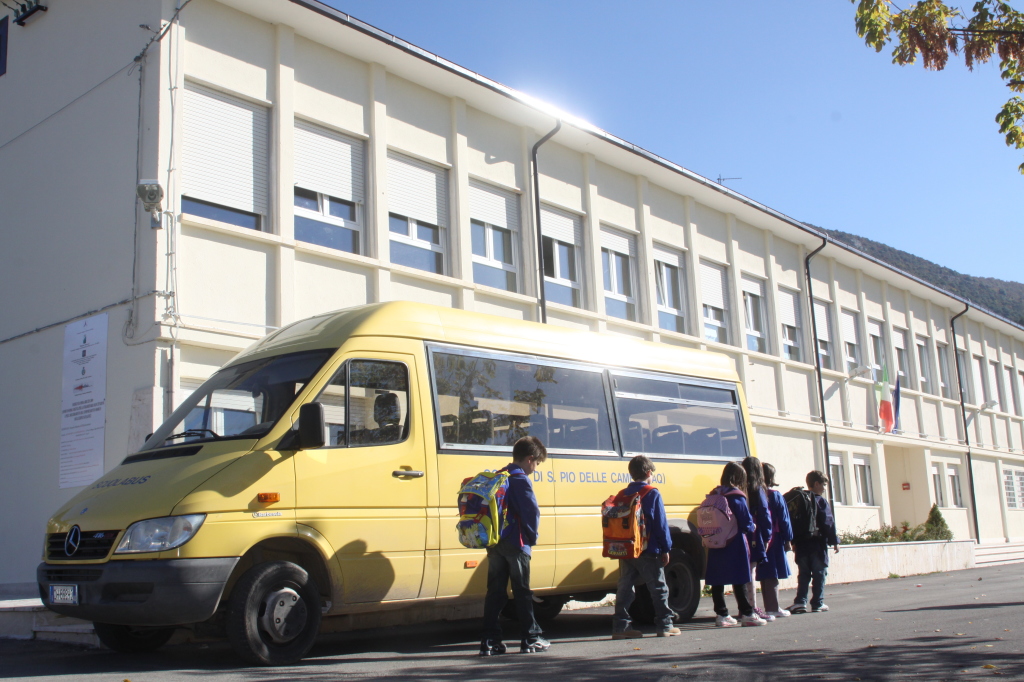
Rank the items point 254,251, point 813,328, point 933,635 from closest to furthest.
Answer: point 933,635, point 254,251, point 813,328

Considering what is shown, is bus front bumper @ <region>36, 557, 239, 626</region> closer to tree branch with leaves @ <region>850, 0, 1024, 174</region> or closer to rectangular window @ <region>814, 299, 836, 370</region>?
tree branch with leaves @ <region>850, 0, 1024, 174</region>

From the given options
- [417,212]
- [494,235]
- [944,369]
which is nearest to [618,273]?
[494,235]

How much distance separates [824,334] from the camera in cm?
2714

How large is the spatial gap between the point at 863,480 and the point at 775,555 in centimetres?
1755

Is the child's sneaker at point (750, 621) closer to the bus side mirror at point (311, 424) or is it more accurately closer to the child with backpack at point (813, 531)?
the child with backpack at point (813, 531)

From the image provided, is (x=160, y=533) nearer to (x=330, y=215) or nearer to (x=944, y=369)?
(x=330, y=215)

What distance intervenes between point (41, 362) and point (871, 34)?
1118cm

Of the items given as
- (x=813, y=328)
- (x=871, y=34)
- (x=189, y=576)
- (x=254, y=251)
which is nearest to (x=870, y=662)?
(x=189, y=576)

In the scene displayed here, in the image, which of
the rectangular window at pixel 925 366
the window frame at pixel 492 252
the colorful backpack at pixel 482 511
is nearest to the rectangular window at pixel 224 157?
the window frame at pixel 492 252

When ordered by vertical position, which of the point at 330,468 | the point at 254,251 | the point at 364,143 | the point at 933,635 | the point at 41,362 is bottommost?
the point at 933,635

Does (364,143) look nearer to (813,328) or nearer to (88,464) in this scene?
(88,464)

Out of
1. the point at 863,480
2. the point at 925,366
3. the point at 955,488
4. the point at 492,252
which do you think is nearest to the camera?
the point at 492,252

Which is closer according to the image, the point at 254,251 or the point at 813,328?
the point at 254,251

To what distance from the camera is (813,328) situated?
26.3 metres
